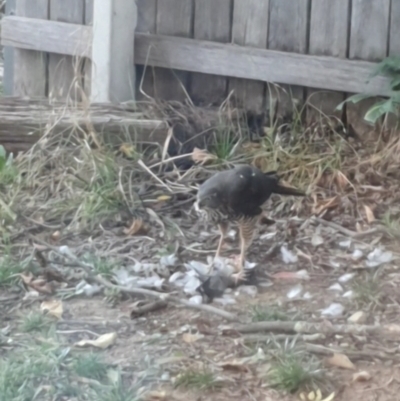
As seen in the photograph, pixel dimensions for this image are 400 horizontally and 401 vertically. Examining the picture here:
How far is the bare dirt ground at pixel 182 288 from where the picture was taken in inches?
148

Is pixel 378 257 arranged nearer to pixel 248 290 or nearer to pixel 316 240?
pixel 316 240

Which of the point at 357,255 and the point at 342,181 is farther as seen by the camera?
the point at 342,181

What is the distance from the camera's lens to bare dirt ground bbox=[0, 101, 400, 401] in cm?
376

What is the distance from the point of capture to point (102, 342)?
4.14 m

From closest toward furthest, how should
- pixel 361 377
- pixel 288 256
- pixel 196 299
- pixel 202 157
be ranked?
pixel 361 377, pixel 196 299, pixel 288 256, pixel 202 157

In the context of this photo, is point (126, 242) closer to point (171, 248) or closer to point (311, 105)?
point (171, 248)

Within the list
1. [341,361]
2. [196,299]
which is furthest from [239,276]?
[341,361]

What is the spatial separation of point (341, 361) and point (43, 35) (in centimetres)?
388

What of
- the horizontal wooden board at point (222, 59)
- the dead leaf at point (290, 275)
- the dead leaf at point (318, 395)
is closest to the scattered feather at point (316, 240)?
the dead leaf at point (290, 275)

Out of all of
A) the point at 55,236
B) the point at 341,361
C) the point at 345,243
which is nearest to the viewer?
the point at 341,361

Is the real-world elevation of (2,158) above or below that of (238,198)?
below

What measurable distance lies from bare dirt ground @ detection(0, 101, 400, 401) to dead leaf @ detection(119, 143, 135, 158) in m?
0.06

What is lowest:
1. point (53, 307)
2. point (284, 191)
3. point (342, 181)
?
point (53, 307)

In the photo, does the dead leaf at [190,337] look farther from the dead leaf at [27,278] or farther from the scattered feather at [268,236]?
the scattered feather at [268,236]
